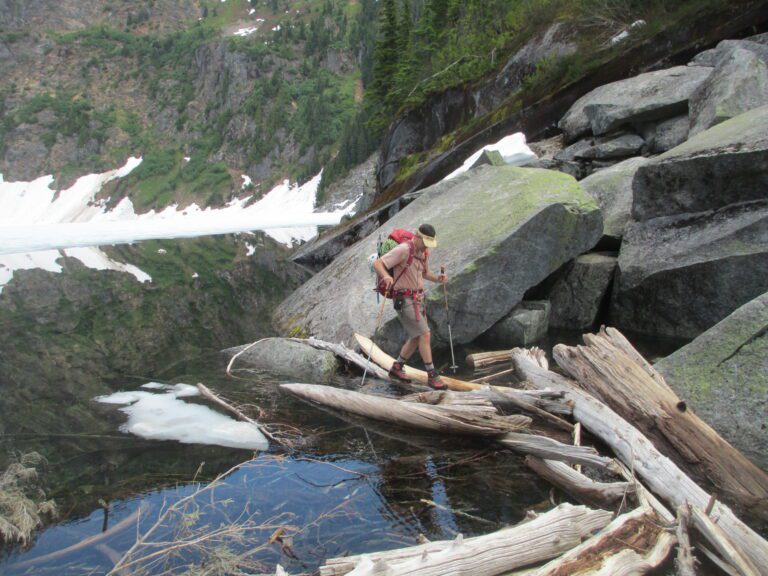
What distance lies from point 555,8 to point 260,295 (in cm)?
2518

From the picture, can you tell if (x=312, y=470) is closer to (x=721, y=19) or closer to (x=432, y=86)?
(x=721, y=19)

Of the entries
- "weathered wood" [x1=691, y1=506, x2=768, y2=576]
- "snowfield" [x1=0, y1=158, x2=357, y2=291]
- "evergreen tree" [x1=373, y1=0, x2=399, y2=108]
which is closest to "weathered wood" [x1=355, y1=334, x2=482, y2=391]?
"weathered wood" [x1=691, y1=506, x2=768, y2=576]

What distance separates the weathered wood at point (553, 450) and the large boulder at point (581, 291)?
24.3ft

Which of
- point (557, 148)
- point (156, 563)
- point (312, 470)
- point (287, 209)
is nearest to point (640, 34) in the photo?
point (557, 148)

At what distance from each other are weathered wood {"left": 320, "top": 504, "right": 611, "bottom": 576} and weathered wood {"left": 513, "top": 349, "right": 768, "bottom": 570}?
42.6 inches

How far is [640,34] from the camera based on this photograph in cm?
2469

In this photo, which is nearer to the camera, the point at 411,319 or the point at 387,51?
the point at 411,319

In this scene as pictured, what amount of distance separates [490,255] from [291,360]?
5041 millimetres

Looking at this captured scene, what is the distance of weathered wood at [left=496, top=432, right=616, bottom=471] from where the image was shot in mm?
6129

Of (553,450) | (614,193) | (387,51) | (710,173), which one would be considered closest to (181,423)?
(553,450)

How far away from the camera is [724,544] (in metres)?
4.66

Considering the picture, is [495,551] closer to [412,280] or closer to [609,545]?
[609,545]

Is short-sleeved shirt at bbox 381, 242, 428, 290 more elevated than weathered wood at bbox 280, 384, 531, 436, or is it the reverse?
short-sleeved shirt at bbox 381, 242, 428, 290

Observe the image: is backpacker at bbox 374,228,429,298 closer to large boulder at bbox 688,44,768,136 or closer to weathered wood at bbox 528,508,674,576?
weathered wood at bbox 528,508,674,576
